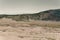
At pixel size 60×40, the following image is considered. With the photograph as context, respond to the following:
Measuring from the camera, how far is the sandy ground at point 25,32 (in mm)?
1075

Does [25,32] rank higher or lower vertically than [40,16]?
lower

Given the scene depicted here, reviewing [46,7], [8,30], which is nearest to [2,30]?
[8,30]

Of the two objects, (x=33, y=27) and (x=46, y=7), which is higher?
(x=46, y=7)

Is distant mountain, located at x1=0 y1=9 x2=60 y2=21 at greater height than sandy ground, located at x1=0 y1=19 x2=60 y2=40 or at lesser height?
greater

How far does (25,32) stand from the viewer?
1.13 metres

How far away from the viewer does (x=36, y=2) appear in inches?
50.8

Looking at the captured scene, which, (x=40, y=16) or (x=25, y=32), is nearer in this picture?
(x=25, y=32)

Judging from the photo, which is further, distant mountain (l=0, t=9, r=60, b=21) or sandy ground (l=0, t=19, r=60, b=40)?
distant mountain (l=0, t=9, r=60, b=21)

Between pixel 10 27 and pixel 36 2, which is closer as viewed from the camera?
pixel 10 27

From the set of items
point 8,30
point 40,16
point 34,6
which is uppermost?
point 34,6

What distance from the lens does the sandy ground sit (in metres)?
1.08

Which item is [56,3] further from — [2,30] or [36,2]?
[2,30]

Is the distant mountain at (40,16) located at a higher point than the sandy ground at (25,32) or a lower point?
higher

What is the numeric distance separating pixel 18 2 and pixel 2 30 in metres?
0.35
